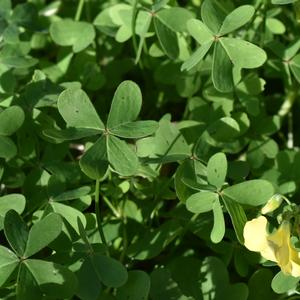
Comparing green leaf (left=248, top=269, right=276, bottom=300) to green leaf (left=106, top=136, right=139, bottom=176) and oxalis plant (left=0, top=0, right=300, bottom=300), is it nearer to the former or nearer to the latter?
oxalis plant (left=0, top=0, right=300, bottom=300)

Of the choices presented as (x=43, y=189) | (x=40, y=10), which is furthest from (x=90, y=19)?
(x=43, y=189)

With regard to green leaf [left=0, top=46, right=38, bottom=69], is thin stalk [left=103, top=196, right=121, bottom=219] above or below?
below

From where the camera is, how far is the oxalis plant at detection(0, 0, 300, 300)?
155cm

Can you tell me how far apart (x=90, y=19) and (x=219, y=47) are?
0.63 m

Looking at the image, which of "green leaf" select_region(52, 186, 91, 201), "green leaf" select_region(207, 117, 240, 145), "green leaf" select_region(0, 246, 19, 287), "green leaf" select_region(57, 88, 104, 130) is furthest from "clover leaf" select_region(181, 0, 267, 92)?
"green leaf" select_region(0, 246, 19, 287)

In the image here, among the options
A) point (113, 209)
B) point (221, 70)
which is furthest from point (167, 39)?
point (113, 209)

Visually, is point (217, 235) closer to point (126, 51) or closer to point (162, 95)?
point (162, 95)

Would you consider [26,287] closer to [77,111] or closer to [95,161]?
[95,161]

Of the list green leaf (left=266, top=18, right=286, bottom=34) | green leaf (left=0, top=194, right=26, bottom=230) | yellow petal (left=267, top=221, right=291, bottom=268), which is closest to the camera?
yellow petal (left=267, top=221, right=291, bottom=268)

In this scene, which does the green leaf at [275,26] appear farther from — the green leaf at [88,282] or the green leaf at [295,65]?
the green leaf at [88,282]

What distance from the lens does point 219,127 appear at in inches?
72.6

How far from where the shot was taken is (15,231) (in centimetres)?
151

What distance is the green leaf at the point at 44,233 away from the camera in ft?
4.90

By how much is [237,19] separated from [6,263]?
0.81 meters
